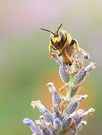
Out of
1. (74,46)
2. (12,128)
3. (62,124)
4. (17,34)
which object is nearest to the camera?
(62,124)

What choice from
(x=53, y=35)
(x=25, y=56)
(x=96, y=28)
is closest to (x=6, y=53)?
(x=25, y=56)

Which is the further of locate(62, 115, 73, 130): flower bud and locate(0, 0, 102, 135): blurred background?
locate(0, 0, 102, 135): blurred background

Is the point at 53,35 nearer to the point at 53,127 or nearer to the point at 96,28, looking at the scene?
the point at 53,127

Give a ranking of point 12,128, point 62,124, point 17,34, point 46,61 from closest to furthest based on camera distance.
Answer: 1. point 62,124
2. point 12,128
3. point 46,61
4. point 17,34

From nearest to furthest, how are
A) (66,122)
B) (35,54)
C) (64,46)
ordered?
(66,122) < (64,46) < (35,54)

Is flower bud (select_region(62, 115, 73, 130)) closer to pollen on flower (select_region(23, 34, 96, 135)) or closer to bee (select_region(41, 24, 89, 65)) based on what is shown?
pollen on flower (select_region(23, 34, 96, 135))

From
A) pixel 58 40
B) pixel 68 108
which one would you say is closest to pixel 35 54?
pixel 58 40

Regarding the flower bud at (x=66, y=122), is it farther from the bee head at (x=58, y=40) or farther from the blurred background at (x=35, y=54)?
the blurred background at (x=35, y=54)

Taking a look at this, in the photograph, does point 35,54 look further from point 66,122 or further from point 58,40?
point 66,122

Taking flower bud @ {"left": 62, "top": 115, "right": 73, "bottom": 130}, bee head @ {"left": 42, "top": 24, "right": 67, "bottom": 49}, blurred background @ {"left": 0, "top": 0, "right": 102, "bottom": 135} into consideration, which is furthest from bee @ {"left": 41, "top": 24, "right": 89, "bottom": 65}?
blurred background @ {"left": 0, "top": 0, "right": 102, "bottom": 135}
